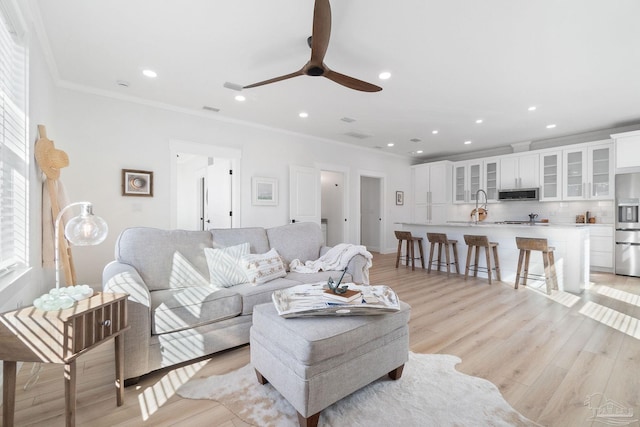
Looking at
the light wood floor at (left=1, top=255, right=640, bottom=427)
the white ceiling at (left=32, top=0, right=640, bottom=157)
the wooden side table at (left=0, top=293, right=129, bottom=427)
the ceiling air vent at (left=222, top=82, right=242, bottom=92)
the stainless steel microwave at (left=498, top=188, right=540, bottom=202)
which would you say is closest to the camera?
the wooden side table at (left=0, top=293, right=129, bottom=427)

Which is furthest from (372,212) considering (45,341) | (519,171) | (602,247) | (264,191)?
(45,341)

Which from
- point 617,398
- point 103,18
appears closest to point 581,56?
point 617,398

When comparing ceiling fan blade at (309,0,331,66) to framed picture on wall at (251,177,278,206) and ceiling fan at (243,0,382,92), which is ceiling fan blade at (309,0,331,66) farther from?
framed picture on wall at (251,177,278,206)

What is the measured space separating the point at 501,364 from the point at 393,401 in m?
0.98

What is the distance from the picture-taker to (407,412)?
160cm

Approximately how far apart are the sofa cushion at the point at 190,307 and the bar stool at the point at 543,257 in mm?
3862

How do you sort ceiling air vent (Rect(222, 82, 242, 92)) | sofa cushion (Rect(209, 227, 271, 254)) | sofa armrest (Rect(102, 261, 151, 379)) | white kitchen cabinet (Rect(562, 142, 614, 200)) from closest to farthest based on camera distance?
1. sofa armrest (Rect(102, 261, 151, 379))
2. sofa cushion (Rect(209, 227, 271, 254))
3. ceiling air vent (Rect(222, 82, 242, 92))
4. white kitchen cabinet (Rect(562, 142, 614, 200))

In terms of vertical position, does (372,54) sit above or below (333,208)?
above

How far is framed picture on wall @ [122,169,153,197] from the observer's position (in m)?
4.02

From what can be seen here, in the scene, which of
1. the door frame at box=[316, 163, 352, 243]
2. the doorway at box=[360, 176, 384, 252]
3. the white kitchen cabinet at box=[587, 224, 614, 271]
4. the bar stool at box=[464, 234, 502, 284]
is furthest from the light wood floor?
the doorway at box=[360, 176, 384, 252]

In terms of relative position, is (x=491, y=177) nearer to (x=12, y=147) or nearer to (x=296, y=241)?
(x=296, y=241)

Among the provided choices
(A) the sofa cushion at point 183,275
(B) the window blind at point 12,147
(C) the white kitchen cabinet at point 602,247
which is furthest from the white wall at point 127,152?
(C) the white kitchen cabinet at point 602,247

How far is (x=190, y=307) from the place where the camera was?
6.92 ft

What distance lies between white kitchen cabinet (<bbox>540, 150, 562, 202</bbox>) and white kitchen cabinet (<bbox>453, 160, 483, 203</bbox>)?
123cm
